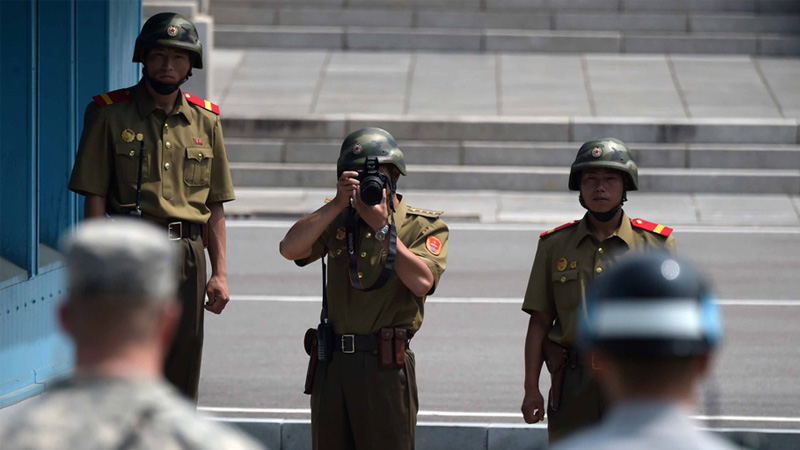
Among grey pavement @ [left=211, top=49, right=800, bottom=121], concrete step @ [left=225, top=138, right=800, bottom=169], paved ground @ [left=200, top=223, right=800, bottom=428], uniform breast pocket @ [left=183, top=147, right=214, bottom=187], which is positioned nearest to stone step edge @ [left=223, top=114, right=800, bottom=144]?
concrete step @ [left=225, top=138, right=800, bottom=169]

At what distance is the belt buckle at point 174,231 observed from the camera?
581 centimetres

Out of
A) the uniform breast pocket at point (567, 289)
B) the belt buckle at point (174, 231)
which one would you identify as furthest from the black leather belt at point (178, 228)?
the uniform breast pocket at point (567, 289)

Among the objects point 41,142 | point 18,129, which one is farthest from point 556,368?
point 41,142

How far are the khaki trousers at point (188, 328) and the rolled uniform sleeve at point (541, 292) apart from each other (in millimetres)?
1628

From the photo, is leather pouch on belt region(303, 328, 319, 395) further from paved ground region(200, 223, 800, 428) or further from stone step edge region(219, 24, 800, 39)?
stone step edge region(219, 24, 800, 39)

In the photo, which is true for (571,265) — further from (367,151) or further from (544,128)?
(544,128)

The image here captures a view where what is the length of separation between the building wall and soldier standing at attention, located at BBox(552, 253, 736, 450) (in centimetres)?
501

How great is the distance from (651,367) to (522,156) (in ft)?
56.0

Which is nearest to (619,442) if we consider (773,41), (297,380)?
(297,380)

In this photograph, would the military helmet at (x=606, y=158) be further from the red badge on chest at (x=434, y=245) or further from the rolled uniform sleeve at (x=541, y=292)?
the red badge on chest at (x=434, y=245)

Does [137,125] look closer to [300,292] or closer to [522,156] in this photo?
[300,292]

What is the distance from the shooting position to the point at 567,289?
525cm

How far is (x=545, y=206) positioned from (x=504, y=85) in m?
5.26

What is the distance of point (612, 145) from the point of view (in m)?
5.33
